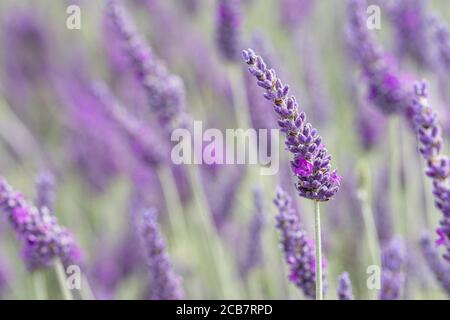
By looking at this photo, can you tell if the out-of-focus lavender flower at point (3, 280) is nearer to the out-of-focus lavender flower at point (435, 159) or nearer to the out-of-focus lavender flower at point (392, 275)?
the out-of-focus lavender flower at point (392, 275)

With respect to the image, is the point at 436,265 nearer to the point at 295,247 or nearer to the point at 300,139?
the point at 295,247

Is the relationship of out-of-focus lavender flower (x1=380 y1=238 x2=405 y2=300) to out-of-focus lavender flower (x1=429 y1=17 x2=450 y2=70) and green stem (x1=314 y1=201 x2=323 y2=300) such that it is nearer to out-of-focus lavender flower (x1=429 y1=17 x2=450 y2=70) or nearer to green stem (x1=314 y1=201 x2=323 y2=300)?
green stem (x1=314 y1=201 x2=323 y2=300)

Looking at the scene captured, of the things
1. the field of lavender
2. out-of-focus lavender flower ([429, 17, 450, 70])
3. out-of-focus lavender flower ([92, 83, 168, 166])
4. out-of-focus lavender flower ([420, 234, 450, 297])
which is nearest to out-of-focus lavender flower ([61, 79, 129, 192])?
the field of lavender

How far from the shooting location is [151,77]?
4.60 ft

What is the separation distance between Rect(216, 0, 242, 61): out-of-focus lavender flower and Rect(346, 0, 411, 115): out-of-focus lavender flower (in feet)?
0.80

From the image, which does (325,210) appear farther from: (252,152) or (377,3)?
(377,3)

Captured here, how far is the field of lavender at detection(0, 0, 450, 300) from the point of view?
103cm

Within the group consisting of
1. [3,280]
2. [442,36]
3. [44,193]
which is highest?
[442,36]

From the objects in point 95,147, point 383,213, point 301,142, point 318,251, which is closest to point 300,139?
point 301,142

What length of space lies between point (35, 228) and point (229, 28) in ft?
2.28

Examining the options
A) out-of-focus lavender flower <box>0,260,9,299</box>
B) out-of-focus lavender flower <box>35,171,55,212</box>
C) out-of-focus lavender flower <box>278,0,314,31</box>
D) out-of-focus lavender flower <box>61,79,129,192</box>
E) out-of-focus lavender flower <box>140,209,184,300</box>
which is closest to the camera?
out-of-focus lavender flower <box>140,209,184,300</box>

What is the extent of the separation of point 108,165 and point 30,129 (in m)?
0.64
